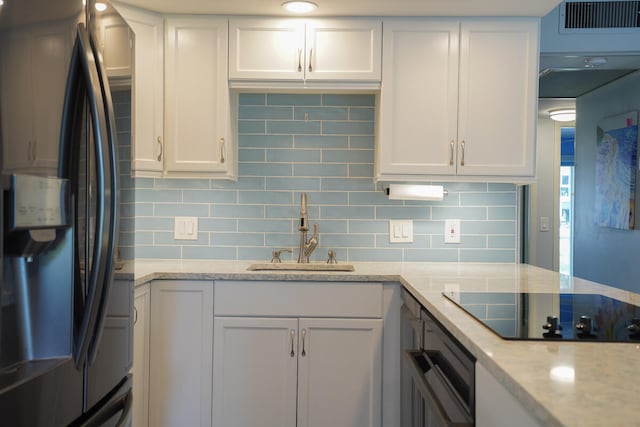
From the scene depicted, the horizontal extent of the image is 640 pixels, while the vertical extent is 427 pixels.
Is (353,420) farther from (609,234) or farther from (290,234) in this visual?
(609,234)

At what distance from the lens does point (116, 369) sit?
56.7 inches

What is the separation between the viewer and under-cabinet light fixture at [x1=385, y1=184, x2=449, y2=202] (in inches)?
103

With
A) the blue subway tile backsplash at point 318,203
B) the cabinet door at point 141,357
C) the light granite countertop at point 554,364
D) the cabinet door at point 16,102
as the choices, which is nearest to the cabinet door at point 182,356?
the cabinet door at point 141,357

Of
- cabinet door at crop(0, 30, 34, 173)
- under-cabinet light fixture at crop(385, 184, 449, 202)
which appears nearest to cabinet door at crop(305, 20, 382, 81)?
under-cabinet light fixture at crop(385, 184, 449, 202)

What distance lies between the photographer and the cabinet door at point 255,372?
2221 millimetres

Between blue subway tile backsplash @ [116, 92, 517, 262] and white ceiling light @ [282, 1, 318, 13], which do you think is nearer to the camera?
white ceiling light @ [282, 1, 318, 13]

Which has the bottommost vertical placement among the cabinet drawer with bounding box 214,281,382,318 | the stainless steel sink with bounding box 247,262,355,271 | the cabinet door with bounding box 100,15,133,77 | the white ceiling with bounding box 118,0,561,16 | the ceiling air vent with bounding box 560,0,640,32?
the cabinet drawer with bounding box 214,281,382,318

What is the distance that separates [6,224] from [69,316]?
295mm

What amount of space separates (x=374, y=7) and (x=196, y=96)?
3.15ft

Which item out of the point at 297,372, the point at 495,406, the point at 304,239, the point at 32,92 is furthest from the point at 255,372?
the point at 32,92

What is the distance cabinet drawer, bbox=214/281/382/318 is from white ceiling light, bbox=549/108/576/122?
354cm

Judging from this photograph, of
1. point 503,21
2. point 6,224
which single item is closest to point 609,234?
point 503,21

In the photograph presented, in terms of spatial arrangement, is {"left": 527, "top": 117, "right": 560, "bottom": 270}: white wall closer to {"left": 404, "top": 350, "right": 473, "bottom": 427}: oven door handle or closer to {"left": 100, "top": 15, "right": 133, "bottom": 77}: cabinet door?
{"left": 404, "top": 350, "right": 473, "bottom": 427}: oven door handle

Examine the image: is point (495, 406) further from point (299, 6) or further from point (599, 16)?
point (599, 16)
